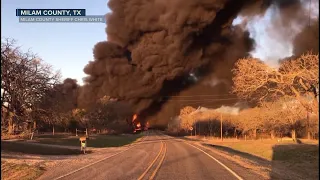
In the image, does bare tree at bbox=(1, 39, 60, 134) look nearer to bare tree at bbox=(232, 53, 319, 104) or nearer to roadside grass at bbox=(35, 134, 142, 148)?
bare tree at bbox=(232, 53, 319, 104)

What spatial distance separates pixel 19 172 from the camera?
44.9 ft

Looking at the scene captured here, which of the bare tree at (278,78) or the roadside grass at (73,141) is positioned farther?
the roadside grass at (73,141)

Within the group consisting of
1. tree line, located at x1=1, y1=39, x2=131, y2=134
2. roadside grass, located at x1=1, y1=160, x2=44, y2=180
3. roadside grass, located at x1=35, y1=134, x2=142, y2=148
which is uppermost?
tree line, located at x1=1, y1=39, x2=131, y2=134

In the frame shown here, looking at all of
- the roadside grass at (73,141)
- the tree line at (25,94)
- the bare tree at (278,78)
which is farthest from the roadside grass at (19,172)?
the roadside grass at (73,141)

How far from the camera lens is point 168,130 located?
149 m

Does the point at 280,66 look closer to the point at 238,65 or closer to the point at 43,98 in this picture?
the point at 238,65

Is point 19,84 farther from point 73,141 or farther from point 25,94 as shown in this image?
point 73,141

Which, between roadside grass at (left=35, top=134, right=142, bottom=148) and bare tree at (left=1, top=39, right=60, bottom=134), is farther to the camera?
roadside grass at (left=35, top=134, right=142, bottom=148)

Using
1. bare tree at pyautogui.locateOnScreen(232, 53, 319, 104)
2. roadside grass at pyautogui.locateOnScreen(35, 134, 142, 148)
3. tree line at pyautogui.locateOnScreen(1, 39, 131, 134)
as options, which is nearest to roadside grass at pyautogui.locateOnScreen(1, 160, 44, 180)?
tree line at pyautogui.locateOnScreen(1, 39, 131, 134)

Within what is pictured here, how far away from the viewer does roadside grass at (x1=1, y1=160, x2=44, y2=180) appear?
12633 millimetres

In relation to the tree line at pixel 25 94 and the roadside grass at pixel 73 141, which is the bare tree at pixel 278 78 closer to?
the tree line at pixel 25 94

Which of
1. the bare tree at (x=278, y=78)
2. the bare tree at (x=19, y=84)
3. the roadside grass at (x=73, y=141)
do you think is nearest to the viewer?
the bare tree at (x=19, y=84)

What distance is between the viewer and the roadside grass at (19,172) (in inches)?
497

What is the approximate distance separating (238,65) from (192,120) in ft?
299
